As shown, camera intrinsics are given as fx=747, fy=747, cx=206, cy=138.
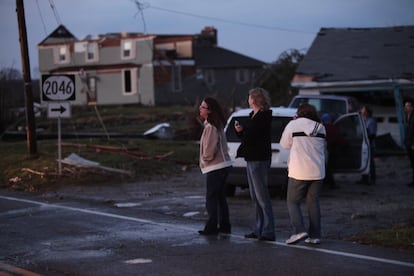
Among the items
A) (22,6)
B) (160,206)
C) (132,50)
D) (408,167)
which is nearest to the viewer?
(160,206)

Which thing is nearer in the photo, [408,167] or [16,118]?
[408,167]

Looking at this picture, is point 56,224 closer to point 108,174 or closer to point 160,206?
point 160,206

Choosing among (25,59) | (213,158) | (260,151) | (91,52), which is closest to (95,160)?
(25,59)

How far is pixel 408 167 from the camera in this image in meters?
21.5

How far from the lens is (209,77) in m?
63.9

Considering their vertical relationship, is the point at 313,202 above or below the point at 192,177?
above

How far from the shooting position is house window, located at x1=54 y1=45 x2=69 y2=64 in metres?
63.3

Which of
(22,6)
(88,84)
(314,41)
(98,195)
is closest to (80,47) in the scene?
(88,84)

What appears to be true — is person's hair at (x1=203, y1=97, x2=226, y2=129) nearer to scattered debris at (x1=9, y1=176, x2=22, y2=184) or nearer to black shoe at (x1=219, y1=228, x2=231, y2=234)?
black shoe at (x1=219, y1=228, x2=231, y2=234)

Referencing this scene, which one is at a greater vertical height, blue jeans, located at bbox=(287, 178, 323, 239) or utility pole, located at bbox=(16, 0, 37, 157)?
utility pole, located at bbox=(16, 0, 37, 157)

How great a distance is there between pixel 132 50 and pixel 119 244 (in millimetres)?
50987

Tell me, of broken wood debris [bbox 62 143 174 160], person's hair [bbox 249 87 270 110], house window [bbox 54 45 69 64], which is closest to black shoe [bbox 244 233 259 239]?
person's hair [bbox 249 87 270 110]

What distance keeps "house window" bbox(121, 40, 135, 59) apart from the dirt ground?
40340mm

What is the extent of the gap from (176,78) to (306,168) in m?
52.4
